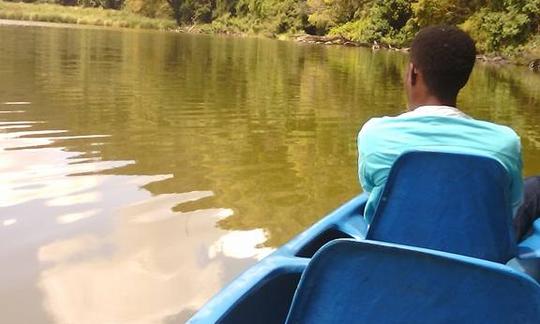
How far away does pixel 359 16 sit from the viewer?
4341cm

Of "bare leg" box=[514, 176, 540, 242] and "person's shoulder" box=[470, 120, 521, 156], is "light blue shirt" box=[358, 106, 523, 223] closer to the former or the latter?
"person's shoulder" box=[470, 120, 521, 156]

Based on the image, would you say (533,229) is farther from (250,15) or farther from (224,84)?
(250,15)

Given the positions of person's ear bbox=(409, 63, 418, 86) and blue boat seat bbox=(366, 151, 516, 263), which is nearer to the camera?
blue boat seat bbox=(366, 151, 516, 263)

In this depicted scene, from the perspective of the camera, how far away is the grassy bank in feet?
178

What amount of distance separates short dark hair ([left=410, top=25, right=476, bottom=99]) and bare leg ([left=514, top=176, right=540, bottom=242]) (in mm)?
982

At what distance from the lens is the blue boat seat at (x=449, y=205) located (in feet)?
6.29

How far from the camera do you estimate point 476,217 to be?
77.5 inches

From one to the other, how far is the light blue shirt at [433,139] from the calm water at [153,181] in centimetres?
169

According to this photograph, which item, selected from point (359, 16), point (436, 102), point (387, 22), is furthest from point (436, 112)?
point (359, 16)

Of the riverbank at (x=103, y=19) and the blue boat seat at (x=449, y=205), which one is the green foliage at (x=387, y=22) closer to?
the riverbank at (x=103, y=19)

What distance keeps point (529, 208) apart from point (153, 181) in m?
3.43

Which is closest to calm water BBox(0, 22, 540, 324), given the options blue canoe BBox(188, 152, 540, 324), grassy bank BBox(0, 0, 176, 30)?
blue canoe BBox(188, 152, 540, 324)

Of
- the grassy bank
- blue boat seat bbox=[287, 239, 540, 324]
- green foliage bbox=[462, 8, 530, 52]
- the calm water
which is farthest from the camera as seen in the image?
the grassy bank

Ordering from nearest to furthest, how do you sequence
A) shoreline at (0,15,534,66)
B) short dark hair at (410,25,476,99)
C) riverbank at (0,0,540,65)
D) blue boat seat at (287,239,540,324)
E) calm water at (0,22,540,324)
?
blue boat seat at (287,239,540,324)
short dark hair at (410,25,476,99)
calm water at (0,22,540,324)
shoreline at (0,15,534,66)
riverbank at (0,0,540,65)
